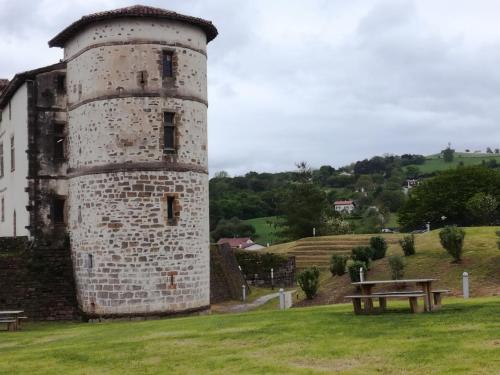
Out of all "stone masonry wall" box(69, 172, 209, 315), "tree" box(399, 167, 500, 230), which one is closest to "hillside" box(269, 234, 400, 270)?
"stone masonry wall" box(69, 172, 209, 315)

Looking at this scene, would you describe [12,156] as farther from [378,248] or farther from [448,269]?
[448,269]

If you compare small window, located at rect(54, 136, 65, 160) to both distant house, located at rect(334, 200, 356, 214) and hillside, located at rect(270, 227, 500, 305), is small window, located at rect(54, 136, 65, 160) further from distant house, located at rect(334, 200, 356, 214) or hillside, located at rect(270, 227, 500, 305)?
distant house, located at rect(334, 200, 356, 214)

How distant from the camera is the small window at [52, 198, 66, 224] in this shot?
29.3m

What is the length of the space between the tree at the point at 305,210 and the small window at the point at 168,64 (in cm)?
4412

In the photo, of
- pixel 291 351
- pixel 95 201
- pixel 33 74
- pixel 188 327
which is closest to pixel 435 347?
pixel 291 351

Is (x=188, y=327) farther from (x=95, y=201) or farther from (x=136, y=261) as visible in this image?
(x=95, y=201)

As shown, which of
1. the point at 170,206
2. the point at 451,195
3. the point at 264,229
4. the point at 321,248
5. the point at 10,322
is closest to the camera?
the point at 10,322

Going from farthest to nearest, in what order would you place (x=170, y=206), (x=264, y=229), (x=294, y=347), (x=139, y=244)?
1. (x=264, y=229)
2. (x=170, y=206)
3. (x=139, y=244)
4. (x=294, y=347)

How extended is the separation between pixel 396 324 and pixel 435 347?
8.96 ft

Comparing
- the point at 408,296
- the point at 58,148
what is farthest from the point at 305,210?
the point at 408,296

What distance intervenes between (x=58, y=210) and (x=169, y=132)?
677 centimetres

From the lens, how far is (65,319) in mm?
27125

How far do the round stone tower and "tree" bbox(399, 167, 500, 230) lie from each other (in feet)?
172

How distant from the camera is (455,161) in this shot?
178 metres
